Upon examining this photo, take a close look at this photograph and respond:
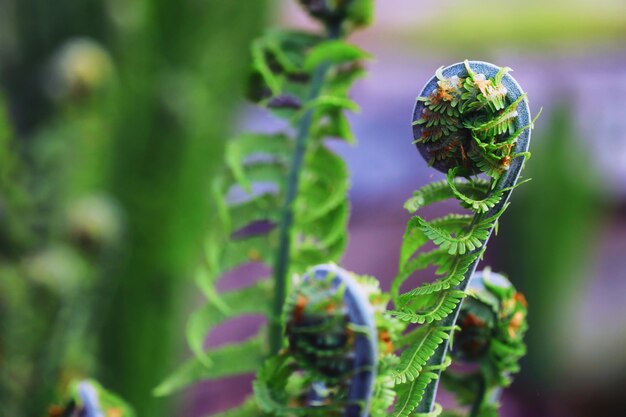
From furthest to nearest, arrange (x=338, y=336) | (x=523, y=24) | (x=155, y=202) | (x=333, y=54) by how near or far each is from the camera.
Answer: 1. (x=523, y=24)
2. (x=155, y=202)
3. (x=333, y=54)
4. (x=338, y=336)

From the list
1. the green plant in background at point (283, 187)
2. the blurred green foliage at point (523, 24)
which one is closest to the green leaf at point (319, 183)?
the green plant in background at point (283, 187)

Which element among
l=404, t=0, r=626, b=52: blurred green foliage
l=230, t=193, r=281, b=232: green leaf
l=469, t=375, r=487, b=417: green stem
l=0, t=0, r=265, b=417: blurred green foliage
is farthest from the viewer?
l=404, t=0, r=626, b=52: blurred green foliage

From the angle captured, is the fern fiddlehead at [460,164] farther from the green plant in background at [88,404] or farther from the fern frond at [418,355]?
the green plant in background at [88,404]

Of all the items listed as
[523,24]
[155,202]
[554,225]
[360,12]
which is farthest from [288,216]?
[523,24]

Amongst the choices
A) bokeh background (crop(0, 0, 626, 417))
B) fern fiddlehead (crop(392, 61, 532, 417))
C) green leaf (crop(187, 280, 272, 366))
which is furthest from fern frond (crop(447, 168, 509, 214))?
green leaf (crop(187, 280, 272, 366))

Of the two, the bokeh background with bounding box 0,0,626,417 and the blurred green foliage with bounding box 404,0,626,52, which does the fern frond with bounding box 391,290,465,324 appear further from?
the blurred green foliage with bounding box 404,0,626,52

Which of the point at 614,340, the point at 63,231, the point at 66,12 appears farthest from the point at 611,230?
the point at 63,231

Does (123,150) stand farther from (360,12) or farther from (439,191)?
(439,191)
